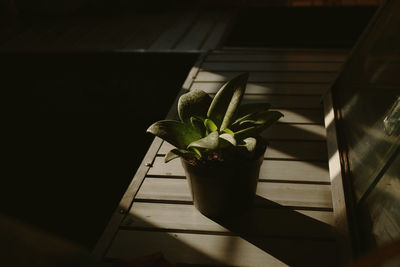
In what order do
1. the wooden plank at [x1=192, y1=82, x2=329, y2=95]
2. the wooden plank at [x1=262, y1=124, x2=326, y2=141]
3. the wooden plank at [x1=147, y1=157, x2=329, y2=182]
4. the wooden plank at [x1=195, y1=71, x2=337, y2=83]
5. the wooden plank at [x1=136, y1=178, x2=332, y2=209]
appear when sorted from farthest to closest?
the wooden plank at [x1=195, y1=71, x2=337, y2=83]
the wooden plank at [x1=192, y1=82, x2=329, y2=95]
the wooden plank at [x1=262, y1=124, x2=326, y2=141]
the wooden plank at [x1=147, y1=157, x2=329, y2=182]
the wooden plank at [x1=136, y1=178, x2=332, y2=209]

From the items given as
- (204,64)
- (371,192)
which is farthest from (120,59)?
Result: (371,192)

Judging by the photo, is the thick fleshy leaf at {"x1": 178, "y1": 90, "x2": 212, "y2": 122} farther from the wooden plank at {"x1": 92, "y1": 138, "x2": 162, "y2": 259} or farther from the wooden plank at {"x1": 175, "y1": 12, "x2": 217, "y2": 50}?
the wooden plank at {"x1": 175, "y1": 12, "x2": 217, "y2": 50}

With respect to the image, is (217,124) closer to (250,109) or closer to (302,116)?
(250,109)

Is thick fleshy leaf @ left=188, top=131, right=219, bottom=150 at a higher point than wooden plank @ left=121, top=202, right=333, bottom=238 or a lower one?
higher

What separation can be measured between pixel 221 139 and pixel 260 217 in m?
0.41

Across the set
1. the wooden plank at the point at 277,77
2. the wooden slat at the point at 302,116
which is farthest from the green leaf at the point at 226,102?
the wooden plank at the point at 277,77

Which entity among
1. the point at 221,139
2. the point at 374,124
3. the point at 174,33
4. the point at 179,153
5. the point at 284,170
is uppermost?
the point at 374,124

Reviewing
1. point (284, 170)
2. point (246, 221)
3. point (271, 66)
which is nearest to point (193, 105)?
point (246, 221)

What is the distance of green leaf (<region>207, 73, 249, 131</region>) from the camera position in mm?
1096

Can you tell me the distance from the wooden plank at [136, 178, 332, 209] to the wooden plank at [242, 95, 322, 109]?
66cm

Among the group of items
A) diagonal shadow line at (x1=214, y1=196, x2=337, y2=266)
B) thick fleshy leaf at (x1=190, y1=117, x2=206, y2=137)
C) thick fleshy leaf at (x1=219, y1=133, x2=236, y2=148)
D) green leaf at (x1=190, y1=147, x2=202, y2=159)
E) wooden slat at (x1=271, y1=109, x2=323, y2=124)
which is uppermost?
thick fleshy leaf at (x1=219, y1=133, x2=236, y2=148)

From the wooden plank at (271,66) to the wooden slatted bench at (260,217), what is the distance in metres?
0.61

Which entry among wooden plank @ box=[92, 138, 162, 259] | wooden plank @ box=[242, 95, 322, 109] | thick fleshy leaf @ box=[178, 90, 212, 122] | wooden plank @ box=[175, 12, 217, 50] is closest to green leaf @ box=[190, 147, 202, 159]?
thick fleshy leaf @ box=[178, 90, 212, 122]

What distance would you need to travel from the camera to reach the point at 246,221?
1233mm
